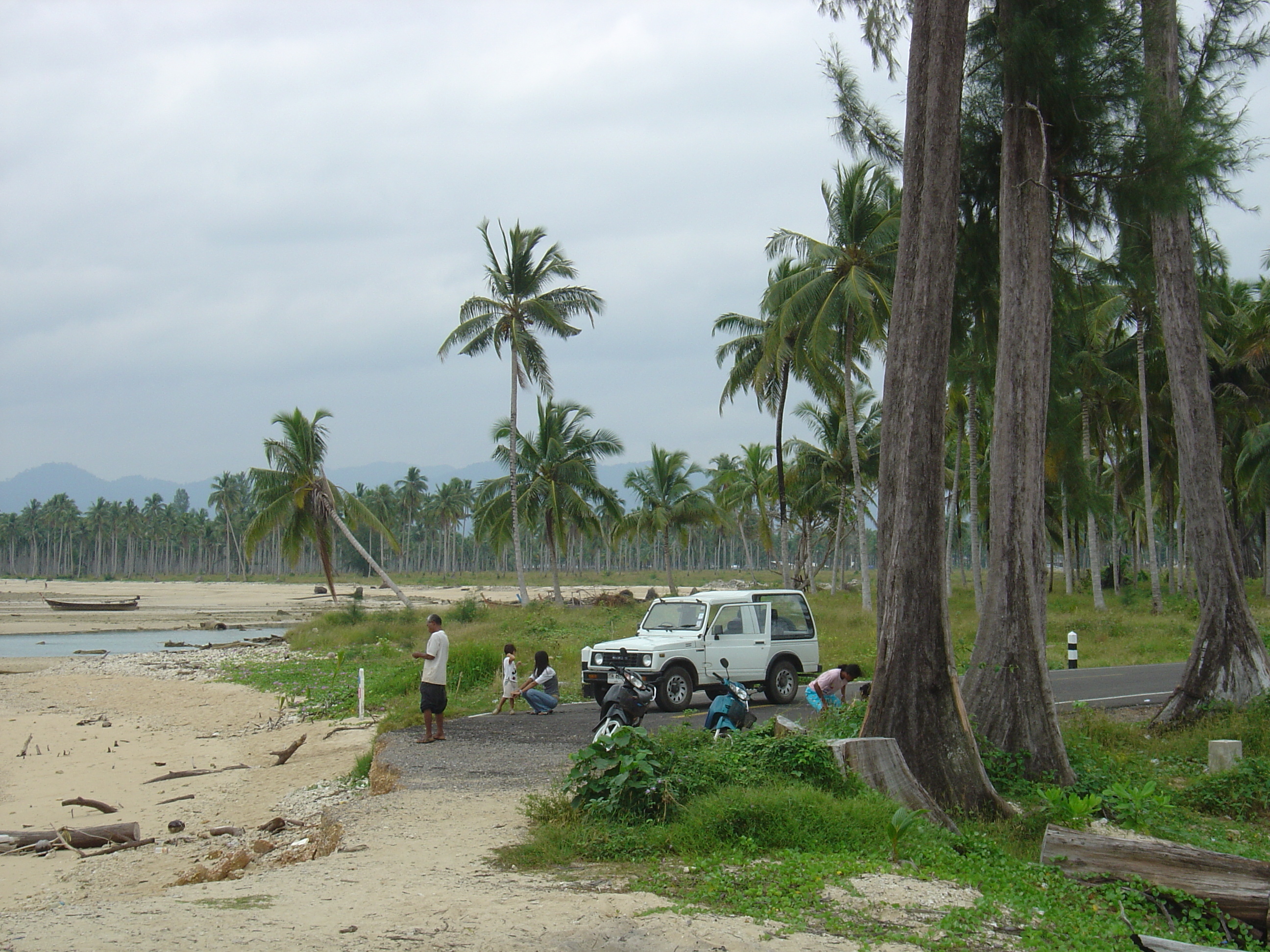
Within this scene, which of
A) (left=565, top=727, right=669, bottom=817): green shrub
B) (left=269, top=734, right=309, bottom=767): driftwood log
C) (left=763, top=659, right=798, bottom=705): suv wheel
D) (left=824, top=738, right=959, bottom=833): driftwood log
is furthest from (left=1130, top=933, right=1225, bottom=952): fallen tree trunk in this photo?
(left=269, top=734, right=309, bottom=767): driftwood log

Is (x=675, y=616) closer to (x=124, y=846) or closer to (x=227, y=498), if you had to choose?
(x=124, y=846)

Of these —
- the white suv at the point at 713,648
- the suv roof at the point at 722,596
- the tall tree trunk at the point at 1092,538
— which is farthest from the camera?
the tall tree trunk at the point at 1092,538

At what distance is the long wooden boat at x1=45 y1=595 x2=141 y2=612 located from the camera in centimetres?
5744

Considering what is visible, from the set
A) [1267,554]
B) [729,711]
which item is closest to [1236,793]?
[729,711]

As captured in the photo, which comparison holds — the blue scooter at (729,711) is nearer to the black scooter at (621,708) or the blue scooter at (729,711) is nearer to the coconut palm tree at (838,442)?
the black scooter at (621,708)

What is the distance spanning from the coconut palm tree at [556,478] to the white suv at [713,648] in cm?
2349

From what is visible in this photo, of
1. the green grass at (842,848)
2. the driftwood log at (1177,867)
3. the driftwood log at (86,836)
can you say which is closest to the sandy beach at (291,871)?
the driftwood log at (86,836)

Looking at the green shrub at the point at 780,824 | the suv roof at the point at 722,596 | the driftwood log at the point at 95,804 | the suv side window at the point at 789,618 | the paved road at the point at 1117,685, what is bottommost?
the driftwood log at the point at 95,804

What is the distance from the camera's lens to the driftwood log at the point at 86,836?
9914 millimetres

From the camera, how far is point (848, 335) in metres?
28.3

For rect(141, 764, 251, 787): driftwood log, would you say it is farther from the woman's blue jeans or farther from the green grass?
the green grass

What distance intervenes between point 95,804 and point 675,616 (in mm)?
8515

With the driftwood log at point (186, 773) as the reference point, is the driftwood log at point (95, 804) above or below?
above

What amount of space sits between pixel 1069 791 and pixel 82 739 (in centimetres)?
1585
